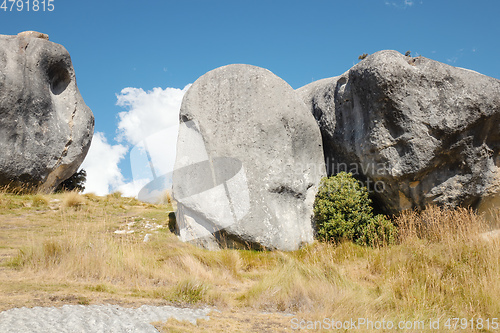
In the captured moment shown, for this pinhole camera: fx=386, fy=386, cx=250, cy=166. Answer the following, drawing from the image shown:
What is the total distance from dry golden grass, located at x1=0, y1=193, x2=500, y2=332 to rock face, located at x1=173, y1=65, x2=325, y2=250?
0.87 m

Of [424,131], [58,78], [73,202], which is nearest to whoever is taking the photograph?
[424,131]

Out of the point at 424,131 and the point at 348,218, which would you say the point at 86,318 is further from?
the point at 424,131

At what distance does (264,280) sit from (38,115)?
13.3 m

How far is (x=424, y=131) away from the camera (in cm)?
922

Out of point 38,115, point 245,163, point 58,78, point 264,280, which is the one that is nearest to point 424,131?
point 245,163

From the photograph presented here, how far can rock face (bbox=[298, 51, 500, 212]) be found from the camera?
30.3ft

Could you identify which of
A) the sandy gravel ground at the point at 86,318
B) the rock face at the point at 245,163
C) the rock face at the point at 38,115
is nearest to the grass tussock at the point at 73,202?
the rock face at the point at 38,115

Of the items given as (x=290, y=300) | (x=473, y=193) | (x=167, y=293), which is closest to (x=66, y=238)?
(x=167, y=293)

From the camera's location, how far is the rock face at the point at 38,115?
14.6m

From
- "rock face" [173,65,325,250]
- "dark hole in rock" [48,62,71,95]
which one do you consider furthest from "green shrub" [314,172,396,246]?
"dark hole in rock" [48,62,71,95]

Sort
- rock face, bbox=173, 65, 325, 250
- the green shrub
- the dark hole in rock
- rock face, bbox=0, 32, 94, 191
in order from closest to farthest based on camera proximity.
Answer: rock face, bbox=173, 65, 325, 250, the green shrub, rock face, bbox=0, 32, 94, 191, the dark hole in rock

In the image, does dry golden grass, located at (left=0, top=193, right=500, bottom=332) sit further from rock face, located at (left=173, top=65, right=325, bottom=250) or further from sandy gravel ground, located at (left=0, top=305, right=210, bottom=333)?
rock face, located at (left=173, top=65, right=325, bottom=250)

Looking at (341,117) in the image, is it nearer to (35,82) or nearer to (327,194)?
(327,194)

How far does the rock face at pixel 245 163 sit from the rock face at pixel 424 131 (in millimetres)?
1635
